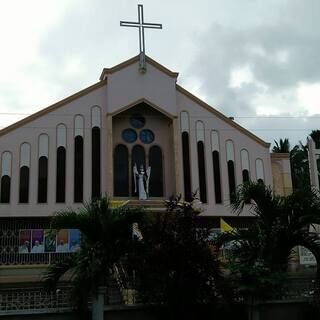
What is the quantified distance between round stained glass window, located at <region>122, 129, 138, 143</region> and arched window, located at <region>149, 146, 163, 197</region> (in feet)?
3.57

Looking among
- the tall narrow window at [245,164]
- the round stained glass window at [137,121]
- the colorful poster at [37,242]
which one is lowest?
the colorful poster at [37,242]

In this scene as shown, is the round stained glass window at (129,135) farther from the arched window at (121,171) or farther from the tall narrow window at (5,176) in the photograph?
the tall narrow window at (5,176)

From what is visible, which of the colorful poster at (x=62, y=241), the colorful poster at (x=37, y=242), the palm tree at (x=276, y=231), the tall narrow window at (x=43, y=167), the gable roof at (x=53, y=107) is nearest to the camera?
the palm tree at (x=276, y=231)

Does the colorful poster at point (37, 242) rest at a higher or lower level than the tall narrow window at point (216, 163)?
lower

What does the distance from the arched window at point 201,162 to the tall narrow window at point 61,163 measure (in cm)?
685

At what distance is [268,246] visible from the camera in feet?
41.2

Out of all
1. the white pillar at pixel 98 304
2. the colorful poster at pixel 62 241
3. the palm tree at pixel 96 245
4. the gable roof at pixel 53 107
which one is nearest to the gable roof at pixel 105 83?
the gable roof at pixel 53 107

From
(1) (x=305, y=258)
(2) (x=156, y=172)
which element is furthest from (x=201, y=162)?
(1) (x=305, y=258)

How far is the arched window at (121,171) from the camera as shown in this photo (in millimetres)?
27172

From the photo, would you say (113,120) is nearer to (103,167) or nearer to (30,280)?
(103,167)

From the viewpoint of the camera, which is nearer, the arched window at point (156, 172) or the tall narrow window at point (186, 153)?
the tall narrow window at point (186, 153)

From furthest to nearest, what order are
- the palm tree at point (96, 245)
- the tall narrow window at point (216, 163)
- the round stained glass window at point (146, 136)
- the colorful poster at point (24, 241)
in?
1. the round stained glass window at point (146, 136)
2. the tall narrow window at point (216, 163)
3. the colorful poster at point (24, 241)
4. the palm tree at point (96, 245)

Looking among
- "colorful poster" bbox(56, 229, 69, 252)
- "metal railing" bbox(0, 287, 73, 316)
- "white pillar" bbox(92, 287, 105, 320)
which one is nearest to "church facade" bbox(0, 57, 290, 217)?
"colorful poster" bbox(56, 229, 69, 252)

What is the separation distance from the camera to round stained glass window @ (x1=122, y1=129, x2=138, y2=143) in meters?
28.0
